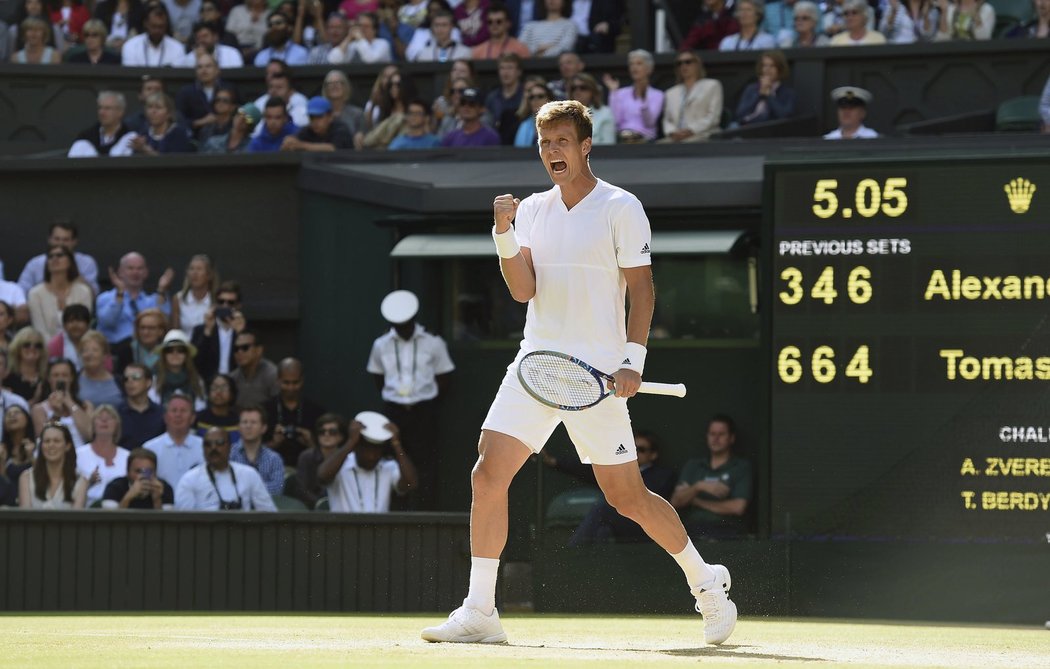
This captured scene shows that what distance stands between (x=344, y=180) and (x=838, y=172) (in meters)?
5.31

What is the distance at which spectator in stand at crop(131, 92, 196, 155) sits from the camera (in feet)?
52.6

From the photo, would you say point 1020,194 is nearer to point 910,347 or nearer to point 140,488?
point 910,347

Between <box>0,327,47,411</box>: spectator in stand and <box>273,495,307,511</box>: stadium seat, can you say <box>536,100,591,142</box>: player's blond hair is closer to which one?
<box>273,495,307,511</box>: stadium seat

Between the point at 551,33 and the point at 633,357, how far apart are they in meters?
9.85

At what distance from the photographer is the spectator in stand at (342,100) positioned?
15836 millimetres

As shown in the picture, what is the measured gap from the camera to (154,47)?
57.6 ft

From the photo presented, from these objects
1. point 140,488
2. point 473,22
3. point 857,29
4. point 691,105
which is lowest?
point 140,488

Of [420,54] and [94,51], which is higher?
[94,51]

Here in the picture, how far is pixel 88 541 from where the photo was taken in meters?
11.7

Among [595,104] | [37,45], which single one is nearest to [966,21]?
[595,104]

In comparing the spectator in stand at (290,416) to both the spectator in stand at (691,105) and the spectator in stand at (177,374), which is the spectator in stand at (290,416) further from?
the spectator in stand at (691,105)

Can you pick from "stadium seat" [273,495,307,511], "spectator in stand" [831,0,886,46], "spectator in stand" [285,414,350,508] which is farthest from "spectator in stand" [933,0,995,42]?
"stadium seat" [273,495,307,511]

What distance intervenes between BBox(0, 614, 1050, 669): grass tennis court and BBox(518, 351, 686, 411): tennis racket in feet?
3.07

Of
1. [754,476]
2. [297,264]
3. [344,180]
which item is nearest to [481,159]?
[344,180]
